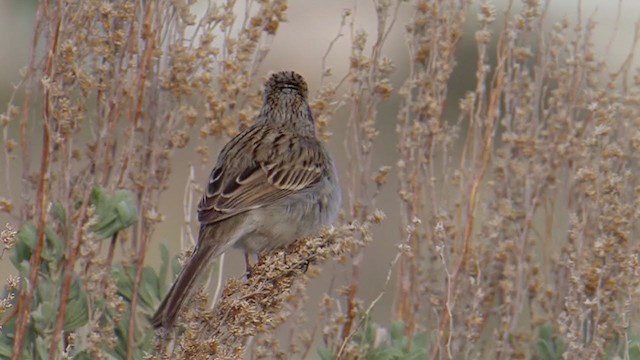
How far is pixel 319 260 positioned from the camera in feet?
14.5

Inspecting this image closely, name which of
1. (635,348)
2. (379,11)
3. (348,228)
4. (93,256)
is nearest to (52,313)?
(93,256)

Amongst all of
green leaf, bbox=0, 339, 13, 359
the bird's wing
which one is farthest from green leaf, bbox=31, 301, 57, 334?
the bird's wing

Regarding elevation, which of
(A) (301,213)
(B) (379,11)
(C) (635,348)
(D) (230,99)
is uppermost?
(B) (379,11)

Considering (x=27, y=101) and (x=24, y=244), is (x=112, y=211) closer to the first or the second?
(x=24, y=244)

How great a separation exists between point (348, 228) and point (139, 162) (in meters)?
1.43

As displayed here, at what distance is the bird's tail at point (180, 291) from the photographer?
182 inches

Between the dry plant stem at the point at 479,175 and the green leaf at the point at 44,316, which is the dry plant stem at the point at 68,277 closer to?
the green leaf at the point at 44,316

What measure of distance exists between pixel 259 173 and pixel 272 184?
0.08 meters

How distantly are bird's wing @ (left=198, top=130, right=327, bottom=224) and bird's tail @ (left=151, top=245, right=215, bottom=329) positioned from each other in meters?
0.35

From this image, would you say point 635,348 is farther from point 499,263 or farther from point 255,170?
point 255,170

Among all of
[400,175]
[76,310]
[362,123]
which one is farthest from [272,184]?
[76,310]

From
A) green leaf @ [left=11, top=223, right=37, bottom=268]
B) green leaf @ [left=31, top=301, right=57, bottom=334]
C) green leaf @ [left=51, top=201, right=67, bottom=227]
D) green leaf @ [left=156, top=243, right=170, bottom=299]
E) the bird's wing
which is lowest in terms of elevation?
green leaf @ [left=31, top=301, right=57, bottom=334]

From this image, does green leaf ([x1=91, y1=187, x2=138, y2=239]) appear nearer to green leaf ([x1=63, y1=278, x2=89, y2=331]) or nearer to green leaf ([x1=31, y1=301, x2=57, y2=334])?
green leaf ([x1=63, y1=278, x2=89, y2=331])

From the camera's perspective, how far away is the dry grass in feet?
16.6
